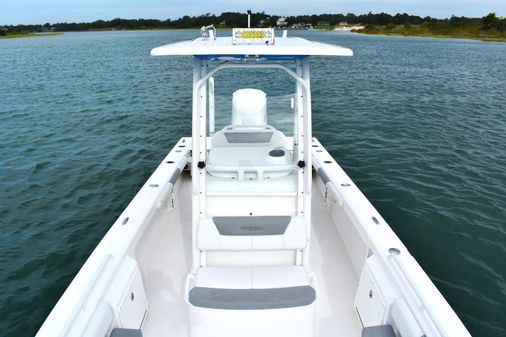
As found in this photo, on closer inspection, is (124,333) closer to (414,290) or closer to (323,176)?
(414,290)

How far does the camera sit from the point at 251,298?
8.66ft

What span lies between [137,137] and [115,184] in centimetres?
337

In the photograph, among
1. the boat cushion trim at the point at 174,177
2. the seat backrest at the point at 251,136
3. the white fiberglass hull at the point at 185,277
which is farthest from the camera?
the boat cushion trim at the point at 174,177

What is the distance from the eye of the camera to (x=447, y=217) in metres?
6.14

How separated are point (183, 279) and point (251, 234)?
1107mm

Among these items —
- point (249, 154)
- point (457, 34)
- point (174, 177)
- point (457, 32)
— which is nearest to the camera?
point (249, 154)

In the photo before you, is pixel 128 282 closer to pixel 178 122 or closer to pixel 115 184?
pixel 115 184

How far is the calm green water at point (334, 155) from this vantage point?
188 inches

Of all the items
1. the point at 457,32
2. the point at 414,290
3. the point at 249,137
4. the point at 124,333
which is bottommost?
the point at 124,333

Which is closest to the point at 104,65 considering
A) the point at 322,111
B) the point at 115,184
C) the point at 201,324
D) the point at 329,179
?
the point at 322,111

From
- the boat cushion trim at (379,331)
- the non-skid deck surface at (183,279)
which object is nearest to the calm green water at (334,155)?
the non-skid deck surface at (183,279)

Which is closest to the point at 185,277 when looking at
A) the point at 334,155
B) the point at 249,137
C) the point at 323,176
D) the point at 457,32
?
the point at 249,137

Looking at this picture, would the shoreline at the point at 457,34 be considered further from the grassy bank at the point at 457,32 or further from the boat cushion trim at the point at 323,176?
the boat cushion trim at the point at 323,176

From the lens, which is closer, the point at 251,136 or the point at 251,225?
the point at 251,225
